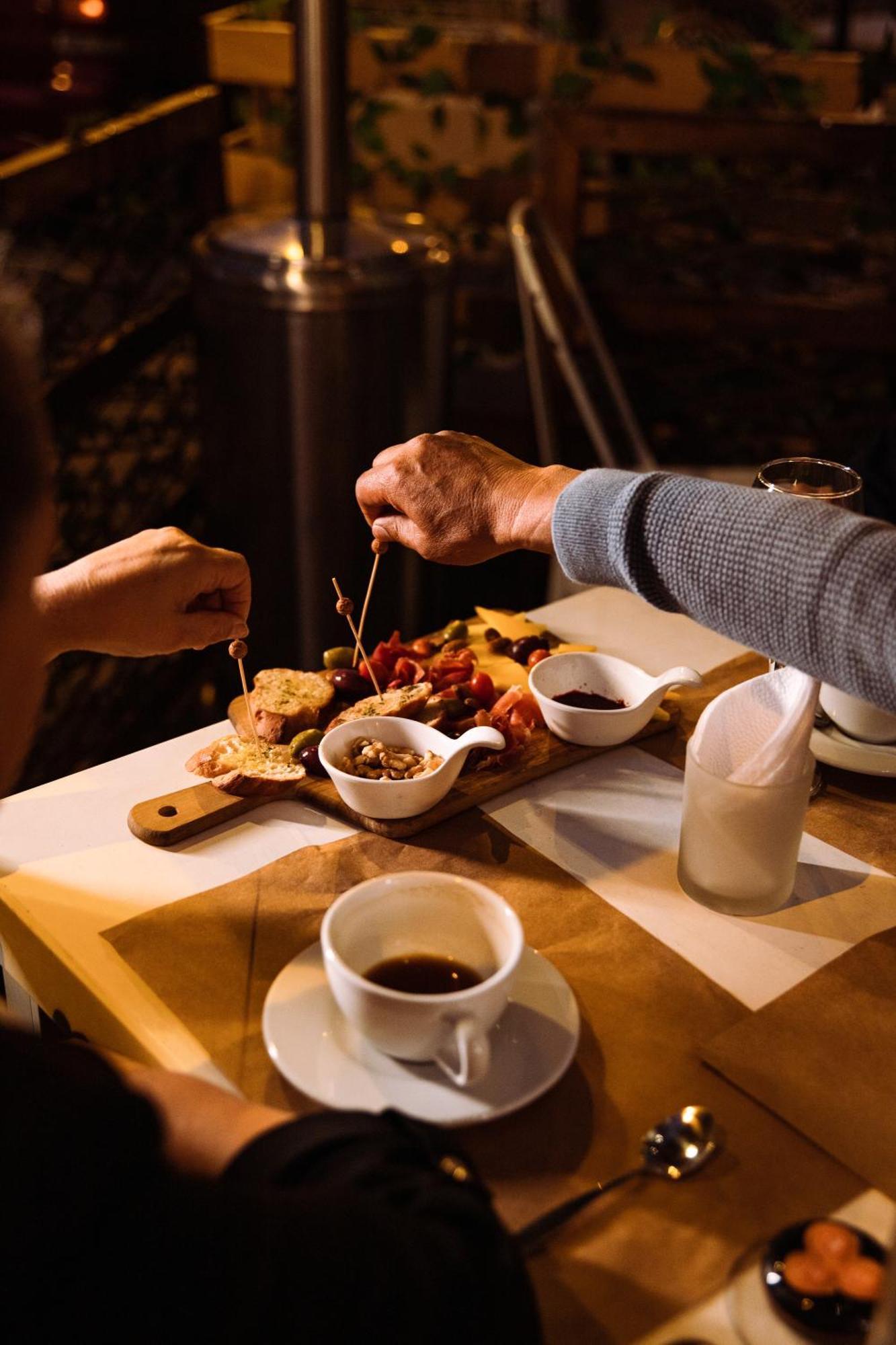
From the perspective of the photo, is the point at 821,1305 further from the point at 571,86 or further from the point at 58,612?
the point at 571,86

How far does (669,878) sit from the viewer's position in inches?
53.3

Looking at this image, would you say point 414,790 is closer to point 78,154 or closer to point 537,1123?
point 537,1123

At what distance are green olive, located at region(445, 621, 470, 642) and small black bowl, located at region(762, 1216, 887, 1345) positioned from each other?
3.51ft

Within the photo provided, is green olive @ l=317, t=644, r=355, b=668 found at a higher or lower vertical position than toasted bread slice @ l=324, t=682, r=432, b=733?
lower

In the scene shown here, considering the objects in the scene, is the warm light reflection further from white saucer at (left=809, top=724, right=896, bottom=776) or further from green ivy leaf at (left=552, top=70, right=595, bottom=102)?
white saucer at (left=809, top=724, right=896, bottom=776)

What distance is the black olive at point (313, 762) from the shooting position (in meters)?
1.49

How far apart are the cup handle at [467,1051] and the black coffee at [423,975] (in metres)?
0.08

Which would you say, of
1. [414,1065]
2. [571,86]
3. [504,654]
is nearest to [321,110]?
[571,86]

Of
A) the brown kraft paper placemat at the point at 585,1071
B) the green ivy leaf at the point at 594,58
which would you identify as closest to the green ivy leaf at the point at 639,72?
the green ivy leaf at the point at 594,58

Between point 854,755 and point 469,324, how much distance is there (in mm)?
3053

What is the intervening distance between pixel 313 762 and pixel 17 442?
765mm

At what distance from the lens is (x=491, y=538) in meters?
1.57

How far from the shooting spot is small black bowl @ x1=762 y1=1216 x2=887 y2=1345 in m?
0.84

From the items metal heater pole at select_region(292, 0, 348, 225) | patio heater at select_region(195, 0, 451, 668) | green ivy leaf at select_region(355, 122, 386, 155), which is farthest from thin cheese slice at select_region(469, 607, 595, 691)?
green ivy leaf at select_region(355, 122, 386, 155)
